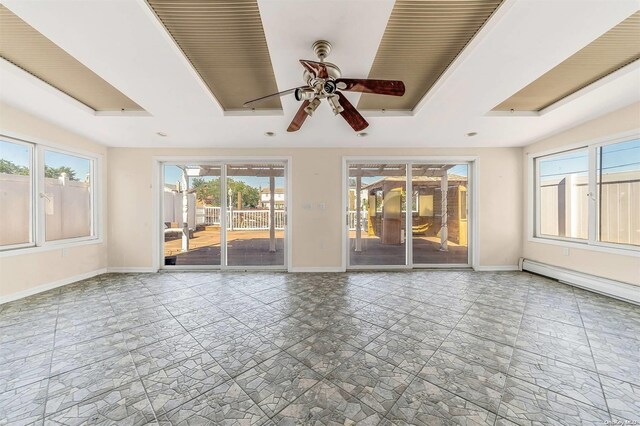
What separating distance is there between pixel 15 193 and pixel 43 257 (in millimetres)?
1024

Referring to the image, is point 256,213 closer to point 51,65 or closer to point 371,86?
point 51,65

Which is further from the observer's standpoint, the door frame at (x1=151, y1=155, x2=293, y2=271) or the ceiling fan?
the door frame at (x1=151, y1=155, x2=293, y2=271)

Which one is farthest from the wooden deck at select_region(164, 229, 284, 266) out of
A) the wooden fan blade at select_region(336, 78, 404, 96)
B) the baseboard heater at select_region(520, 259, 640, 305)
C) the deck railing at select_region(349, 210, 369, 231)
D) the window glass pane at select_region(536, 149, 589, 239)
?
the window glass pane at select_region(536, 149, 589, 239)

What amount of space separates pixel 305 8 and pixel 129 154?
4.90 meters

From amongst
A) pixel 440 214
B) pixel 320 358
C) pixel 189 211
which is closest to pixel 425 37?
pixel 320 358

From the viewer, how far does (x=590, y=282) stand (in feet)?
11.9

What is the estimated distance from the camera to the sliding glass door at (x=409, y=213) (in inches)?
200

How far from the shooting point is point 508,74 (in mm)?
2389

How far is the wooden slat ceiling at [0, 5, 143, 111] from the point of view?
2.03 meters

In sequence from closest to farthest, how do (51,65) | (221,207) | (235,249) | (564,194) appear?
(51,65) → (564,194) → (221,207) → (235,249)

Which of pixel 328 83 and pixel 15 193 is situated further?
pixel 15 193

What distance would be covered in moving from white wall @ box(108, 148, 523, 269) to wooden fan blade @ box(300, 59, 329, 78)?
2873mm

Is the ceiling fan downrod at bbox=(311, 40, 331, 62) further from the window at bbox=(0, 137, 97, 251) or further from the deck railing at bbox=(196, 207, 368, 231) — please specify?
the window at bbox=(0, 137, 97, 251)

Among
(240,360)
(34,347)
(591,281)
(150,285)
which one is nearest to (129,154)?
(150,285)
